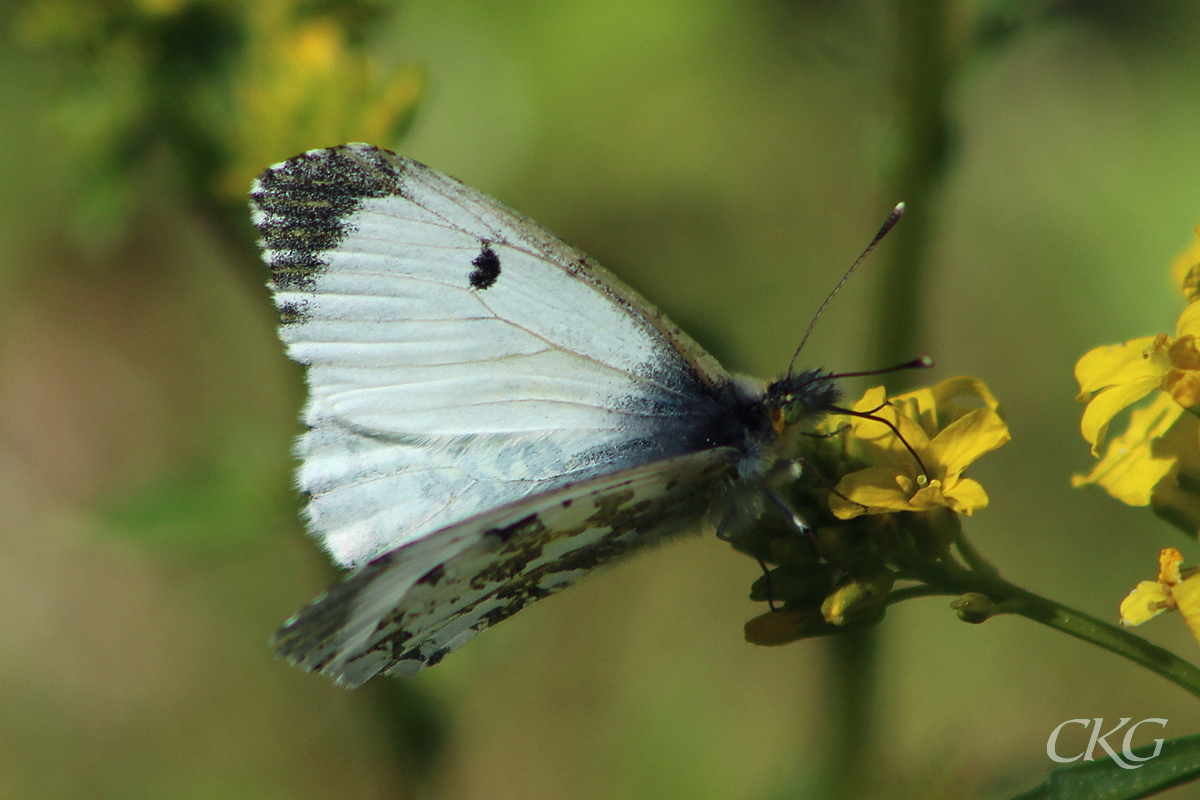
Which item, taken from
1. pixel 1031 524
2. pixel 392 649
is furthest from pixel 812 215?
pixel 392 649

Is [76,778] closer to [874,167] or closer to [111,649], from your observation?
[111,649]

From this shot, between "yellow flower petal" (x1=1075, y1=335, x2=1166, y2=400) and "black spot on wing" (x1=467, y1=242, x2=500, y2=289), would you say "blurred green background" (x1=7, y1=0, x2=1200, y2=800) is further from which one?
"yellow flower petal" (x1=1075, y1=335, x2=1166, y2=400)

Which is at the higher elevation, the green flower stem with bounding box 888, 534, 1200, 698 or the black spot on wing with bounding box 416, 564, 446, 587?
the black spot on wing with bounding box 416, 564, 446, 587

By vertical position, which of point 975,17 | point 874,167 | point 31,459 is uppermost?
point 31,459

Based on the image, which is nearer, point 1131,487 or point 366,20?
point 1131,487

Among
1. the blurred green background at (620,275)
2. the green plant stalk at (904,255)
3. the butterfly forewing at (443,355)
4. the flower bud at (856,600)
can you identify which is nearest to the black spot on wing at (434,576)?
the butterfly forewing at (443,355)

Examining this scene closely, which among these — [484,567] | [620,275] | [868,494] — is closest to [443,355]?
[484,567]

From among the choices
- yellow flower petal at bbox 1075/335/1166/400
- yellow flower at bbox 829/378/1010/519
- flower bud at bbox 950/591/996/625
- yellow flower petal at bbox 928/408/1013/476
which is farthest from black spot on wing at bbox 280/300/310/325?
yellow flower petal at bbox 1075/335/1166/400
